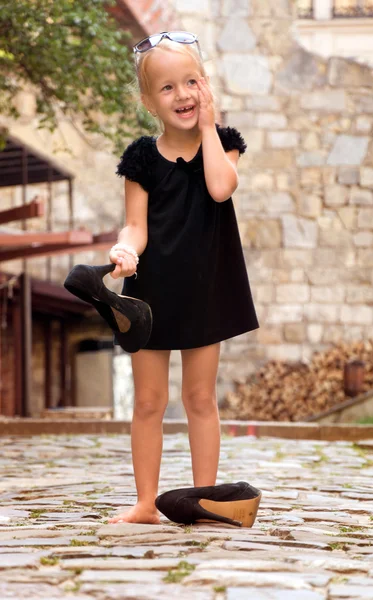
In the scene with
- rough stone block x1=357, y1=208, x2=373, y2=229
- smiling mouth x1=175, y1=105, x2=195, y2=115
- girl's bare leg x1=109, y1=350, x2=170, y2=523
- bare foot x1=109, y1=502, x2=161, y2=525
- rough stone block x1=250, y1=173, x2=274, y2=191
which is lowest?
bare foot x1=109, y1=502, x2=161, y2=525

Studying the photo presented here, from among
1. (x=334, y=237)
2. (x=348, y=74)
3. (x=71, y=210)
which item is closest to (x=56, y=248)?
(x=71, y=210)

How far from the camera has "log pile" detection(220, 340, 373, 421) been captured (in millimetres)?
14211

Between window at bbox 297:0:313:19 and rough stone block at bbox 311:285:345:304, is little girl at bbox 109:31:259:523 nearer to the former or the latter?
rough stone block at bbox 311:285:345:304

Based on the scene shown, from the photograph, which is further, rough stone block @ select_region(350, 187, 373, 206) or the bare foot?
rough stone block @ select_region(350, 187, 373, 206)

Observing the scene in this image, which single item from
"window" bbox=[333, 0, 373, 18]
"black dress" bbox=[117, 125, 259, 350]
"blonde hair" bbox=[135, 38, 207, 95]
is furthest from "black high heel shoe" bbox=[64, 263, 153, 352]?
"window" bbox=[333, 0, 373, 18]

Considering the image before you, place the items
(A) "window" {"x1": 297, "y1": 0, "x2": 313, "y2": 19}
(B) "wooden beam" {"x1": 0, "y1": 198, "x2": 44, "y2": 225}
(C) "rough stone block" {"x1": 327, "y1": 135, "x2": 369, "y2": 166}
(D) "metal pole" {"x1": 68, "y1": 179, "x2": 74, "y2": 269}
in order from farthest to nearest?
(A) "window" {"x1": 297, "y1": 0, "x2": 313, "y2": 19}, (C) "rough stone block" {"x1": 327, "y1": 135, "x2": 369, "y2": 166}, (D) "metal pole" {"x1": 68, "y1": 179, "x2": 74, "y2": 269}, (B) "wooden beam" {"x1": 0, "y1": 198, "x2": 44, "y2": 225}

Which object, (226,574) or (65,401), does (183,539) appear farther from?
(65,401)

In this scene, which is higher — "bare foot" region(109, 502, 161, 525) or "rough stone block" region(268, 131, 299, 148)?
"rough stone block" region(268, 131, 299, 148)

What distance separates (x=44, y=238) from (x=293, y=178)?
18.6 feet

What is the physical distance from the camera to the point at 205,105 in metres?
3.65

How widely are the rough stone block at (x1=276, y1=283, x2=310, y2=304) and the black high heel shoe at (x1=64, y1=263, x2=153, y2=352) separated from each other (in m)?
11.2

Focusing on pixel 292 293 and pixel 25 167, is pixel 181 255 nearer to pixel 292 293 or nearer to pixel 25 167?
pixel 25 167

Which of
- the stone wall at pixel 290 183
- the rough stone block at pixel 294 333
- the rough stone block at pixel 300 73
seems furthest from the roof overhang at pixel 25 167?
the rough stone block at pixel 294 333

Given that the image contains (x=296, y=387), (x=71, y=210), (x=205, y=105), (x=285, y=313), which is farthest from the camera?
(x=285, y=313)
